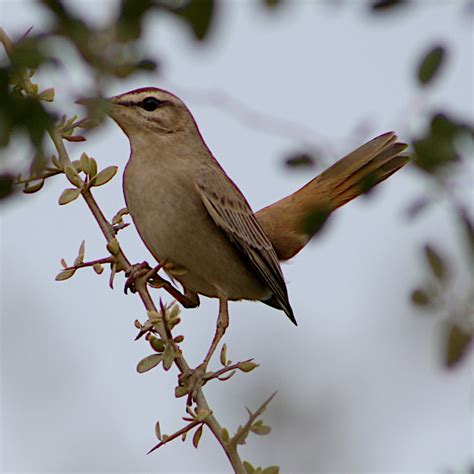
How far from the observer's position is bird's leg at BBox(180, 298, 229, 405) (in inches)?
126

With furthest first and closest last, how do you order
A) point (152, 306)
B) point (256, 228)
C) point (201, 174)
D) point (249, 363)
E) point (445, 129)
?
point (256, 228)
point (201, 174)
point (152, 306)
point (249, 363)
point (445, 129)

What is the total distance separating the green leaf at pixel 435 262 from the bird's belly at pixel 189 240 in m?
2.97

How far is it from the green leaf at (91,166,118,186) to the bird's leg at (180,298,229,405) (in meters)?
0.80

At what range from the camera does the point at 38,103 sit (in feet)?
4.30

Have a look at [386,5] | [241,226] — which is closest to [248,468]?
[386,5]

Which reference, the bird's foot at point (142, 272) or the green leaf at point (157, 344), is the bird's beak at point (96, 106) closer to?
the green leaf at point (157, 344)

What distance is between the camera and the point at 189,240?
16.9ft

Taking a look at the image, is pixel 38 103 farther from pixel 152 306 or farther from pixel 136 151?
pixel 136 151

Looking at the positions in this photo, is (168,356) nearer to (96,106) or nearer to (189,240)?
(96,106)

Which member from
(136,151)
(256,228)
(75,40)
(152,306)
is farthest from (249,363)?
(256,228)

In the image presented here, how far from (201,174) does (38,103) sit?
13.8 feet

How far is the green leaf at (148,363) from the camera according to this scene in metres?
3.10

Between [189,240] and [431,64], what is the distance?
11.1 ft

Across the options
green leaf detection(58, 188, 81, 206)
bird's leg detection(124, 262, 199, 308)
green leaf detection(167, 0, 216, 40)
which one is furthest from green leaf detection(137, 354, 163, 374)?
green leaf detection(167, 0, 216, 40)
